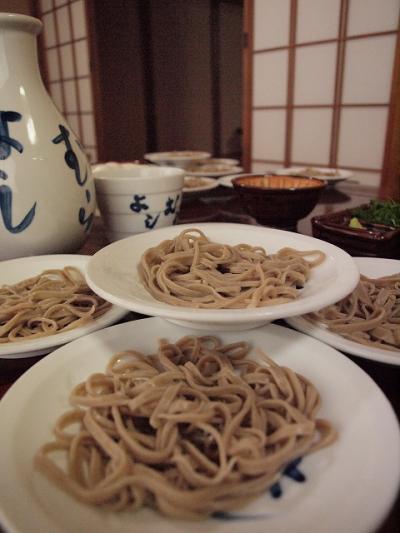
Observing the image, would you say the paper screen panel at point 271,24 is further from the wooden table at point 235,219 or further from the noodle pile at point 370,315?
the noodle pile at point 370,315

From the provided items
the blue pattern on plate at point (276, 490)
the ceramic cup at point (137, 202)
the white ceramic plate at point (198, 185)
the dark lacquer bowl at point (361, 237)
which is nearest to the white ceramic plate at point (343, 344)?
the blue pattern on plate at point (276, 490)

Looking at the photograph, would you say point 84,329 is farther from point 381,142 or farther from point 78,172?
point 381,142

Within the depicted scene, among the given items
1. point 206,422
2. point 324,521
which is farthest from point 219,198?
point 324,521

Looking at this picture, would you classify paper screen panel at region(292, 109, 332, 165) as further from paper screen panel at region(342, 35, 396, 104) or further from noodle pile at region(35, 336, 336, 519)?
noodle pile at region(35, 336, 336, 519)

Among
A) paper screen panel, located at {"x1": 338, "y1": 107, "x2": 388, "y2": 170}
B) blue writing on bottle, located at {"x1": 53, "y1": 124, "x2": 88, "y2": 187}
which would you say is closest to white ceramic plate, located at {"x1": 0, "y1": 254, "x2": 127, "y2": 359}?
blue writing on bottle, located at {"x1": 53, "y1": 124, "x2": 88, "y2": 187}

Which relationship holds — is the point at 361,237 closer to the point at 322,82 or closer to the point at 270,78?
the point at 322,82

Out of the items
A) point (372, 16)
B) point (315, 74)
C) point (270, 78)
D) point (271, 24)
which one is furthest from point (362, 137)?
point (271, 24)
